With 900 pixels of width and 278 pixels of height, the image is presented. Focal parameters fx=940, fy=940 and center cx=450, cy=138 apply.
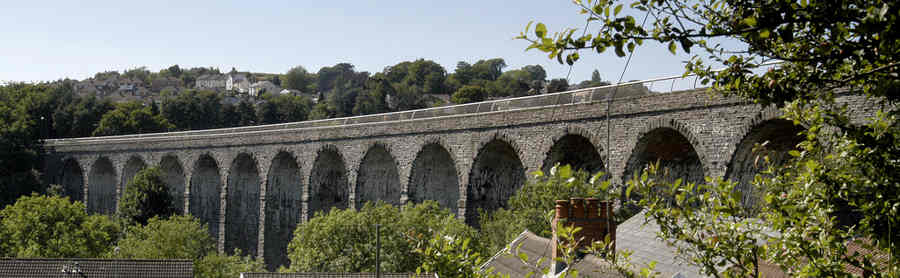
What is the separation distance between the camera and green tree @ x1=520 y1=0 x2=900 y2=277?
525cm

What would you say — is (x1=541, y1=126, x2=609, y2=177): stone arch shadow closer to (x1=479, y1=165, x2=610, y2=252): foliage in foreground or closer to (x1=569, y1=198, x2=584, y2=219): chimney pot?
(x1=479, y1=165, x2=610, y2=252): foliage in foreground

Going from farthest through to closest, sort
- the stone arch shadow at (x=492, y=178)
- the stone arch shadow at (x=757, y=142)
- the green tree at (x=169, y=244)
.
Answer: the green tree at (x=169, y=244)
the stone arch shadow at (x=492, y=178)
the stone arch shadow at (x=757, y=142)

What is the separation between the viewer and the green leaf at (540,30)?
5.28 meters

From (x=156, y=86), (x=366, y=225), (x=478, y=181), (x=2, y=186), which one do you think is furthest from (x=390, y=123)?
(x=156, y=86)

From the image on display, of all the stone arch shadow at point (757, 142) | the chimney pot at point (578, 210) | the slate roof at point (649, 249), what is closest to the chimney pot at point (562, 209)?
the chimney pot at point (578, 210)

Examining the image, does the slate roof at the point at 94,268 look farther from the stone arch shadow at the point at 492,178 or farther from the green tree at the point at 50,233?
the green tree at the point at 50,233

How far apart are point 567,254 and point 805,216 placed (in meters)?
1.62

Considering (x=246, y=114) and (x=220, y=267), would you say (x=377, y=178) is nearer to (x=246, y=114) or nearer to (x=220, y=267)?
(x=220, y=267)

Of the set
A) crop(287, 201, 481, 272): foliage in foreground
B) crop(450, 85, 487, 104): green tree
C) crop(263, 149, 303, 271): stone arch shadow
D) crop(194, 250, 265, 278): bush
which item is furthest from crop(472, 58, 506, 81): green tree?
crop(287, 201, 481, 272): foliage in foreground

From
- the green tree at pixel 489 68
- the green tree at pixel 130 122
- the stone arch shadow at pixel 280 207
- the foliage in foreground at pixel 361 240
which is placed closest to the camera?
the foliage in foreground at pixel 361 240

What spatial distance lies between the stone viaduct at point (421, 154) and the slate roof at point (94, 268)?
10847 mm

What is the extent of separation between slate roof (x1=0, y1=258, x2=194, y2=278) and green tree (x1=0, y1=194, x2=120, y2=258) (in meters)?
18.9

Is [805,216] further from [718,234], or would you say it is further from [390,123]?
[390,123]

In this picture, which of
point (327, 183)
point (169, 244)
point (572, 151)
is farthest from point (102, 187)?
point (572, 151)
